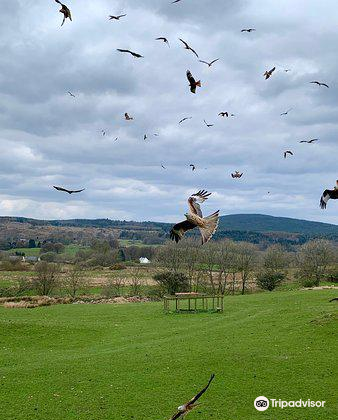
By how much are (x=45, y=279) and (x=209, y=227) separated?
7070cm

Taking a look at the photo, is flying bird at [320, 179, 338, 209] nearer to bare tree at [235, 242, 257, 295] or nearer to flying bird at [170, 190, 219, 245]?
flying bird at [170, 190, 219, 245]

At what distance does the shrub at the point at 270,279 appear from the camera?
260 ft

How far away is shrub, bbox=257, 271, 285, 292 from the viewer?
79312 millimetres

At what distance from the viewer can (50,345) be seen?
3378 centimetres

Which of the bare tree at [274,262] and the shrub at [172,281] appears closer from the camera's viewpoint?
the shrub at [172,281]

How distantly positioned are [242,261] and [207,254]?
6913 millimetres

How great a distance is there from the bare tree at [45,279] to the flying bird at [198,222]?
225 ft

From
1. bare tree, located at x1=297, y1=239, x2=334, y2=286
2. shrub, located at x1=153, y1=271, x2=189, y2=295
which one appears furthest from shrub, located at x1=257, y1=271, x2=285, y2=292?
shrub, located at x1=153, y1=271, x2=189, y2=295

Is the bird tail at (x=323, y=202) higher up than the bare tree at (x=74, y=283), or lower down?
higher up

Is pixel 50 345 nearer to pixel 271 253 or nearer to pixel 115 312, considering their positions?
pixel 115 312

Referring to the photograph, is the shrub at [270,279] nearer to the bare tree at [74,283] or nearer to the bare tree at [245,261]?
the bare tree at [245,261]

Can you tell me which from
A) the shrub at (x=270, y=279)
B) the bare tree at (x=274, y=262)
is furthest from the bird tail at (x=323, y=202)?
the bare tree at (x=274, y=262)

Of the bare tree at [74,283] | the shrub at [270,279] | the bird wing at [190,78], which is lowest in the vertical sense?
the bare tree at [74,283]

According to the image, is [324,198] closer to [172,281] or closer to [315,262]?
[172,281]
